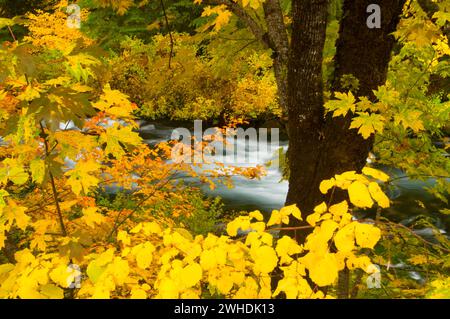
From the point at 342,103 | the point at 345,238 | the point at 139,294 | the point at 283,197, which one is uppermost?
the point at 342,103

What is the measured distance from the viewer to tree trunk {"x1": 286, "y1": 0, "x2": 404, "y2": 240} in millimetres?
2836

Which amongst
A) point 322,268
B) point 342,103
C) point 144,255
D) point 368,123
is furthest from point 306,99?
point 144,255

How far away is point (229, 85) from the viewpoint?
15.1m

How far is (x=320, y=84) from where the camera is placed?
120 inches

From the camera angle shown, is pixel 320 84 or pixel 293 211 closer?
pixel 293 211

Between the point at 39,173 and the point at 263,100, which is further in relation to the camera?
the point at 263,100

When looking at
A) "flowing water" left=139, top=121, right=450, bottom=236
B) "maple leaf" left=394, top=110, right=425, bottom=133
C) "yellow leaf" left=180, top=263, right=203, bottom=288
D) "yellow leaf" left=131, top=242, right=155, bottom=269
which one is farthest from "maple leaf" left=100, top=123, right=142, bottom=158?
"flowing water" left=139, top=121, right=450, bottom=236

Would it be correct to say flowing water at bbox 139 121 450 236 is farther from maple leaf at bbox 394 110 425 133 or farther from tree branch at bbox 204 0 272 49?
tree branch at bbox 204 0 272 49

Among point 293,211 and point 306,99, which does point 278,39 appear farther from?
point 293,211

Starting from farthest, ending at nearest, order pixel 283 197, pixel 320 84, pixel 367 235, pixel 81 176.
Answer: pixel 283 197, pixel 320 84, pixel 81 176, pixel 367 235

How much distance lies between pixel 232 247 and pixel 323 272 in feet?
1.39

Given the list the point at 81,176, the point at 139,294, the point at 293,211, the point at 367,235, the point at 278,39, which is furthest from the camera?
the point at 278,39
